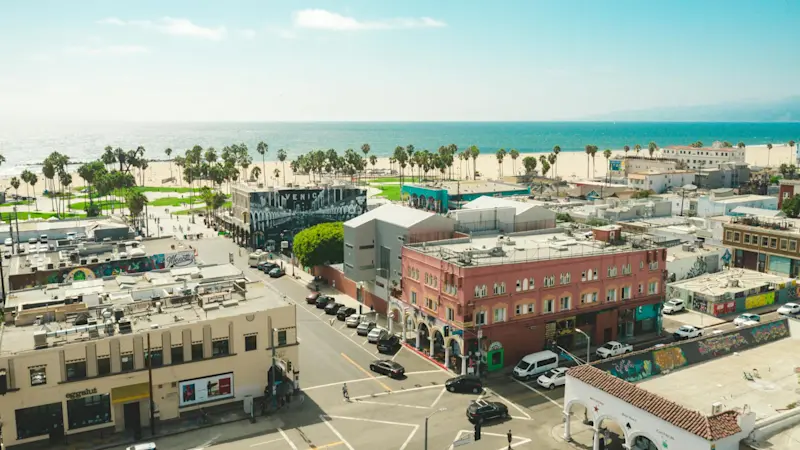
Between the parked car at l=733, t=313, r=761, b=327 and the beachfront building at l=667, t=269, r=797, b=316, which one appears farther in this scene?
the beachfront building at l=667, t=269, r=797, b=316

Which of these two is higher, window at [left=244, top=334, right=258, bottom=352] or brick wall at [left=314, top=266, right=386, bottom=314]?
window at [left=244, top=334, right=258, bottom=352]

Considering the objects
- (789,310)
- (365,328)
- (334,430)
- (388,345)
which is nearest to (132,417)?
(334,430)

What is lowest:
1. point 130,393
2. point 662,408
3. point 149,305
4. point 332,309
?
point 332,309

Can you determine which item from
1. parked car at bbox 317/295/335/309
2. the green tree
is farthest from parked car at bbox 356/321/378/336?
the green tree

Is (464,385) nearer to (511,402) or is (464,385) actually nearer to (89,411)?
(511,402)

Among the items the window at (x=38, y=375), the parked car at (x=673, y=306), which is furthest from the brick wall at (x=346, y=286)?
the window at (x=38, y=375)

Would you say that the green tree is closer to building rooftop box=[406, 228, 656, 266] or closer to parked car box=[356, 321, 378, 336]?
parked car box=[356, 321, 378, 336]

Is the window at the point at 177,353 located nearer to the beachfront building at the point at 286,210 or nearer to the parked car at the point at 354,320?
the parked car at the point at 354,320
